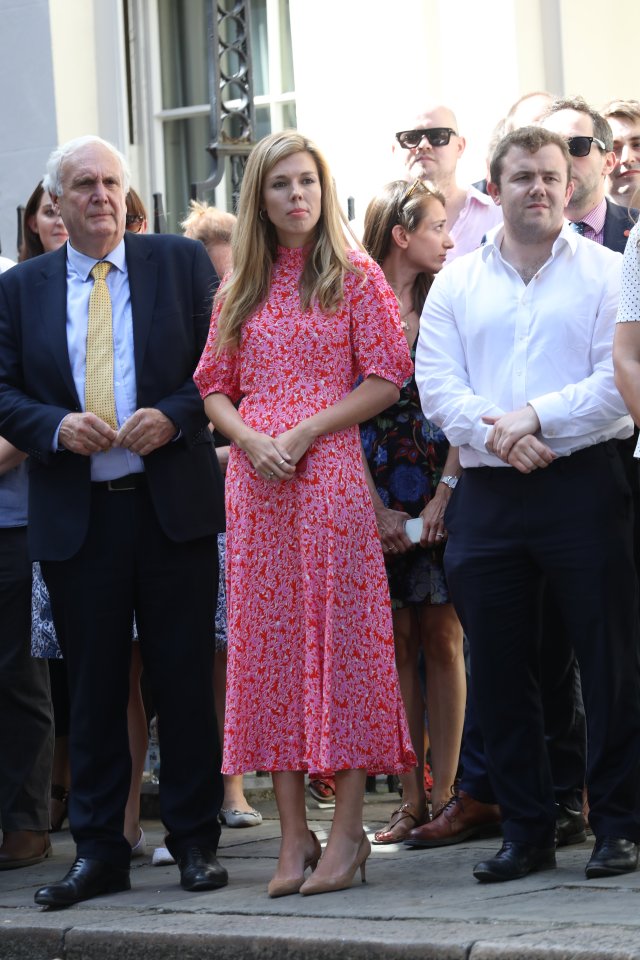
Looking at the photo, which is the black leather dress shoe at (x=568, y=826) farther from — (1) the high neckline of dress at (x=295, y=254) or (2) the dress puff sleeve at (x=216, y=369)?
(1) the high neckline of dress at (x=295, y=254)

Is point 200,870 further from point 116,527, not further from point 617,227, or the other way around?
point 617,227

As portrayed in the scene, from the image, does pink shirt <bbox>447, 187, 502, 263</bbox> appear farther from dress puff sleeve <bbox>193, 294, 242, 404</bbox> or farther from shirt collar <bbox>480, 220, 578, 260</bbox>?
dress puff sleeve <bbox>193, 294, 242, 404</bbox>

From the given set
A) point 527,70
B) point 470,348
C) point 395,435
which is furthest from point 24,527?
point 527,70

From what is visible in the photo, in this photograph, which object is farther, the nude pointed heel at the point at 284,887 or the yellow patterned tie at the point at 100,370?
the yellow patterned tie at the point at 100,370

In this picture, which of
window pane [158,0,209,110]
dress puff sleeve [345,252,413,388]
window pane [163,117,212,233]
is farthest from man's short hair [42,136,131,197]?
window pane [158,0,209,110]

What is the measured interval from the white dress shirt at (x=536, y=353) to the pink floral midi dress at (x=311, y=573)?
0.24 metres

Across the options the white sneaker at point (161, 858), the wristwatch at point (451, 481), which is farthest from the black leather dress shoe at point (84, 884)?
the wristwatch at point (451, 481)

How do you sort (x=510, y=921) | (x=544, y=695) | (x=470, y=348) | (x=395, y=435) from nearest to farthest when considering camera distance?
(x=510, y=921)
(x=470, y=348)
(x=544, y=695)
(x=395, y=435)

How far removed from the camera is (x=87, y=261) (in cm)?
580

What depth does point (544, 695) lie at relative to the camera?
5789 millimetres

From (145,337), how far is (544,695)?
179 centimetres

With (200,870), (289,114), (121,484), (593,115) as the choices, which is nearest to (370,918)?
(200,870)

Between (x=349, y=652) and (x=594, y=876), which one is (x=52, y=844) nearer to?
(x=349, y=652)

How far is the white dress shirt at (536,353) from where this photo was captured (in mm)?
5125
